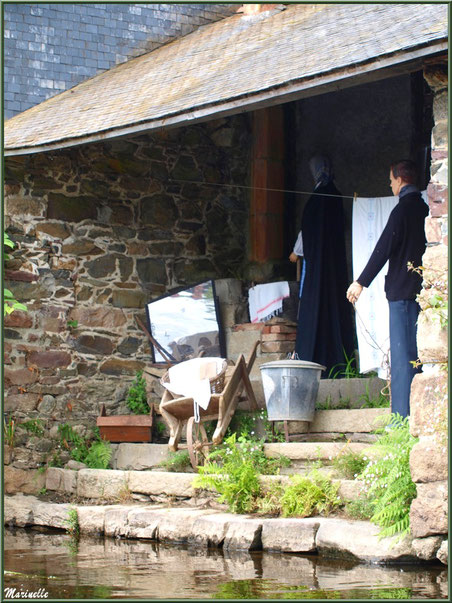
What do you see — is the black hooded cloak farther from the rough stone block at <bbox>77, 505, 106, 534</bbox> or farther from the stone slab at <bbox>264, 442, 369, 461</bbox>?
the rough stone block at <bbox>77, 505, 106, 534</bbox>

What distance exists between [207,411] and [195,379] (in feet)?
0.98

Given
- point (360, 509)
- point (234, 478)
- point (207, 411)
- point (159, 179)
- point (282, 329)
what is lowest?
point (360, 509)

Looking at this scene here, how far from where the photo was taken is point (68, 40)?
11312mm

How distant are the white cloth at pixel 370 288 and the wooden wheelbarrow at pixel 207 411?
3.60 feet

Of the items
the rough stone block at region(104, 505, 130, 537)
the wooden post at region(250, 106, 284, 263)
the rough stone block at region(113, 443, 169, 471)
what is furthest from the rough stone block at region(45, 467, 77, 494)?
the wooden post at region(250, 106, 284, 263)

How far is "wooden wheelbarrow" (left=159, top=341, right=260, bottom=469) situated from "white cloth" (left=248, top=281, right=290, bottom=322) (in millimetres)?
1528

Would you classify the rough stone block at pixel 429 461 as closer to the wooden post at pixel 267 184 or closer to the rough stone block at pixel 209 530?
the rough stone block at pixel 209 530

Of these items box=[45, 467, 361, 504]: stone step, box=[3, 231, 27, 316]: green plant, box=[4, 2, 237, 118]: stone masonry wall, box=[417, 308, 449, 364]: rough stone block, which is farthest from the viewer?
box=[4, 2, 237, 118]: stone masonry wall

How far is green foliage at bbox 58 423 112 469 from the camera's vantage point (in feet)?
30.8

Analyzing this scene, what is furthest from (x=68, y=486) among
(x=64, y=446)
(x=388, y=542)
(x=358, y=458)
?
(x=388, y=542)

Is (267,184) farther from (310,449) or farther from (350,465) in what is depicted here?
(350,465)

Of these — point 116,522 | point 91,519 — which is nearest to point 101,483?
point 91,519

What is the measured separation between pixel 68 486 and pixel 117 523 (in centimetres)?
152

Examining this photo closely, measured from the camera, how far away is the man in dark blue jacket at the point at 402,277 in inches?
275
